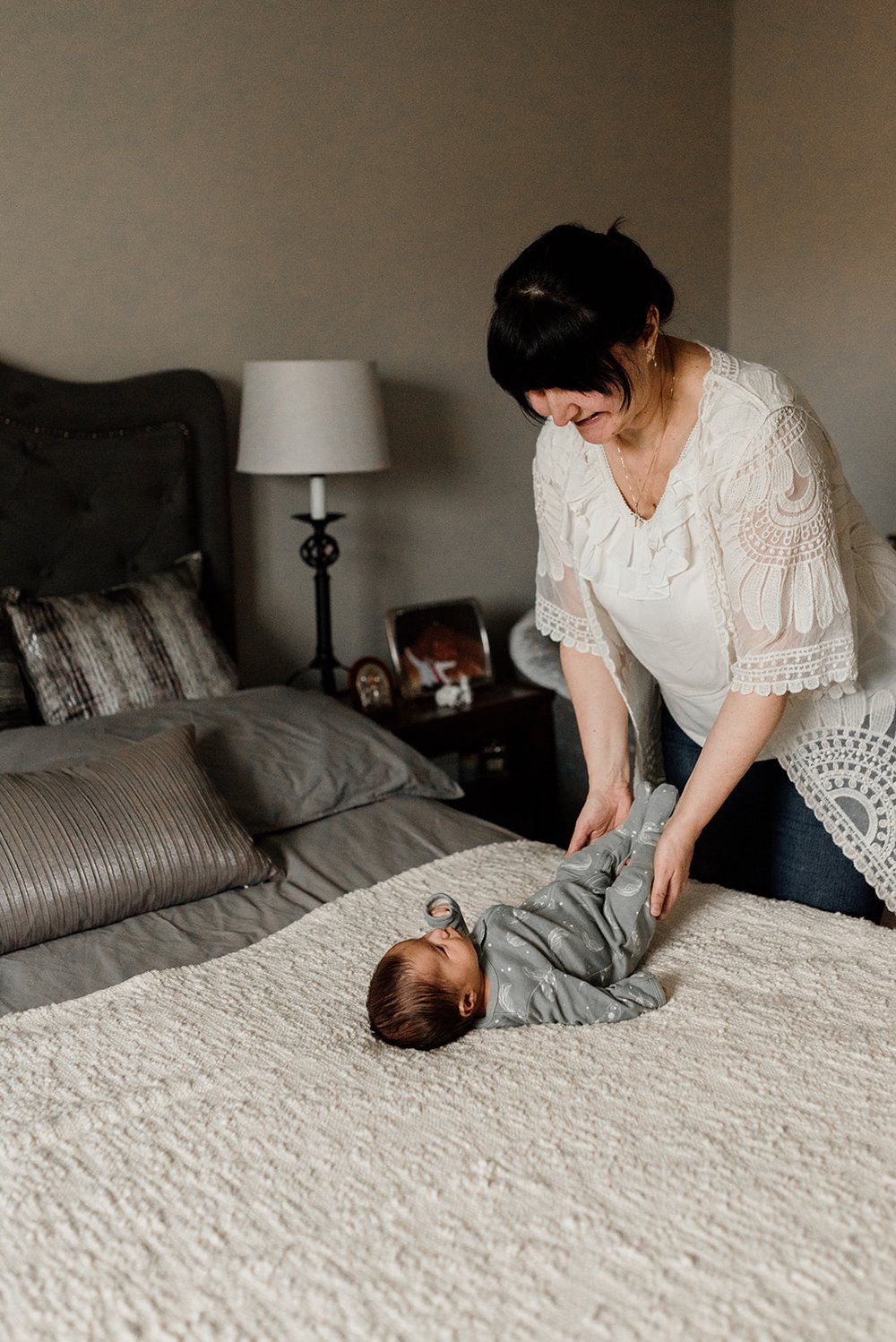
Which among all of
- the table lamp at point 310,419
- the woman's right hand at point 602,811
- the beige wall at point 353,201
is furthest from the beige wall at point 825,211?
the woman's right hand at point 602,811

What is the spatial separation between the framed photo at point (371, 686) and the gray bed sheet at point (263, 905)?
687mm

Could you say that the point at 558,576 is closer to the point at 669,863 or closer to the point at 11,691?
the point at 669,863

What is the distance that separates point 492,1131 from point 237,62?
259 centimetres

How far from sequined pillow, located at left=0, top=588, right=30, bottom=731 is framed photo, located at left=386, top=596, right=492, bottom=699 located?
1081 millimetres

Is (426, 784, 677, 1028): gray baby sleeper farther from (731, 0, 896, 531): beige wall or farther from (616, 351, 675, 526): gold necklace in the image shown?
(731, 0, 896, 531): beige wall

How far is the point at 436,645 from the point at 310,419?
0.81m

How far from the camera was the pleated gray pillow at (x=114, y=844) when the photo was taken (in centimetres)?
179

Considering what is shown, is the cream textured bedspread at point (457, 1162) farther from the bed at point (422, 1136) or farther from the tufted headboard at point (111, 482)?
the tufted headboard at point (111, 482)

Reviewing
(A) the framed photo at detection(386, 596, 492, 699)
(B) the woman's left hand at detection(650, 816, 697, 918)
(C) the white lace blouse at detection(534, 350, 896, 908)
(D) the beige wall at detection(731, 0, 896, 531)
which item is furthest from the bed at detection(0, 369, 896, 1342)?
(D) the beige wall at detection(731, 0, 896, 531)

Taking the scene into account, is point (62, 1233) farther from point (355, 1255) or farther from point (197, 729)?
point (197, 729)

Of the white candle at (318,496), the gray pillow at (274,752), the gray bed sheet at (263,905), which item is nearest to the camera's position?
the gray bed sheet at (263,905)

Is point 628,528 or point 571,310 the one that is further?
point 628,528

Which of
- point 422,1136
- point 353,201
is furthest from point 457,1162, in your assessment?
point 353,201

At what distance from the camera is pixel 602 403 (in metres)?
1.46
